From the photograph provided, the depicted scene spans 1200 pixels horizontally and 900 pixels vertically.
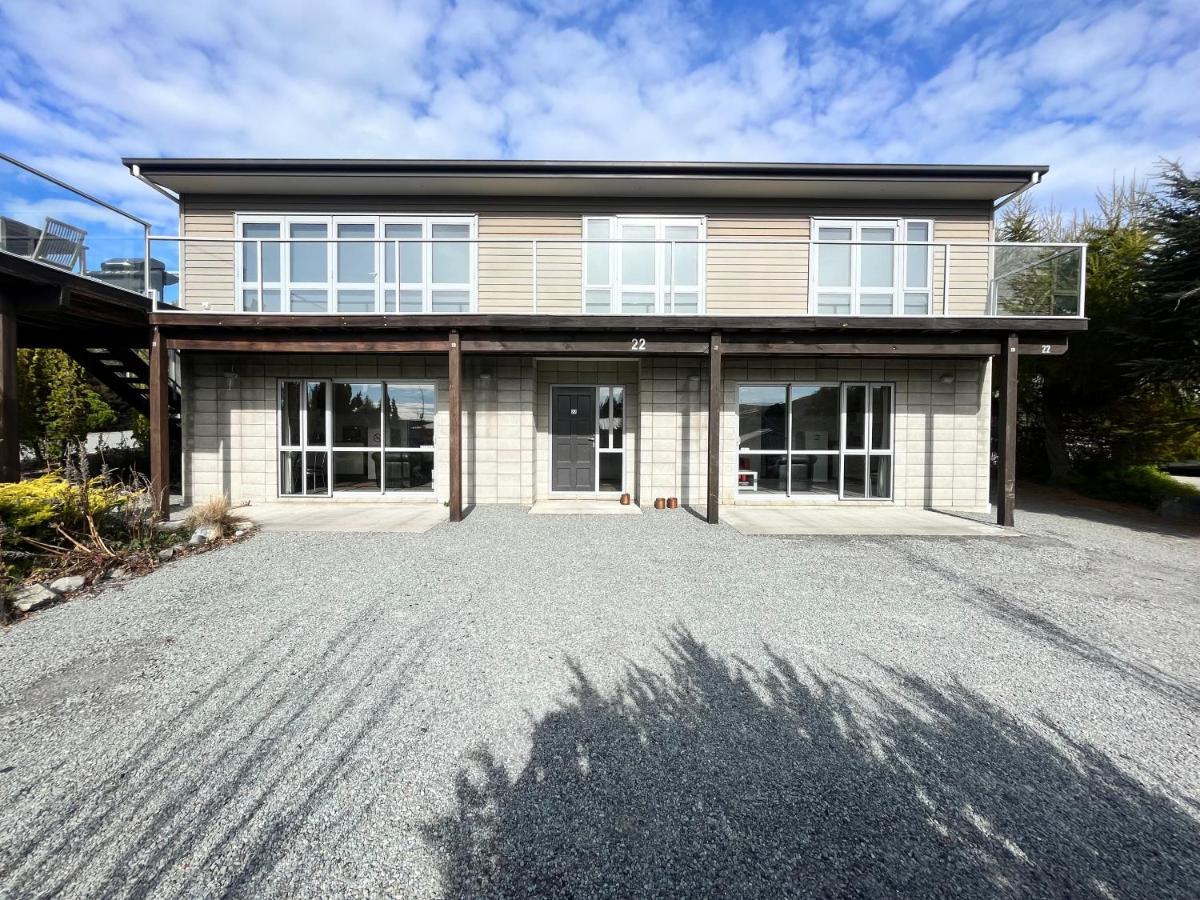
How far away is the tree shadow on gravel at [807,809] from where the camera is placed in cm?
183

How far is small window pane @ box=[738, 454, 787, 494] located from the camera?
381 inches

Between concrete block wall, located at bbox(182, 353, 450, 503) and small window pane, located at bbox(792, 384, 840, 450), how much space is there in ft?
21.3

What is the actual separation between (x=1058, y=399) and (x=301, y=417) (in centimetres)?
1701

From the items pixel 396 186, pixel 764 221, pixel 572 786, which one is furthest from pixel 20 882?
pixel 764 221

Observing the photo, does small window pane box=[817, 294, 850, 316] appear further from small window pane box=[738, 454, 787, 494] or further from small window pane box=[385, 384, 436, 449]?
small window pane box=[385, 384, 436, 449]

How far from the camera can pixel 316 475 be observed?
9664 millimetres

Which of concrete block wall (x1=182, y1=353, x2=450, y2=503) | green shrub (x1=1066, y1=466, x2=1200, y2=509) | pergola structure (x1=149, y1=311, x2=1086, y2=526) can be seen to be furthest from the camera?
green shrub (x1=1066, y1=466, x2=1200, y2=509)

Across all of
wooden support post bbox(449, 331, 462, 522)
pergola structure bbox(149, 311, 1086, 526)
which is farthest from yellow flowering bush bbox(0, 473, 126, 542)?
wooden support post bbox(449, 331, 462, 522)

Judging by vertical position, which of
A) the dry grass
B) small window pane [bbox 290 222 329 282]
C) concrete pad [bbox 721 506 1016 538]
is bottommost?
concrete pad [bbox 721 506 1016 538]

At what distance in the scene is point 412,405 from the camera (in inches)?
378

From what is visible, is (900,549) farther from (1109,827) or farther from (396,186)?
(396,186)

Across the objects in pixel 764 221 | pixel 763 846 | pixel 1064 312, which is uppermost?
pixel 764 221

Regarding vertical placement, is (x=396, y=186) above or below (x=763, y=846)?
above

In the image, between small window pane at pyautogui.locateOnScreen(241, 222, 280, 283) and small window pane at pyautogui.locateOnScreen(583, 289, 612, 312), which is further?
small window pane at pyautogui.locateOnScreen(583, 289, 612, 312)
